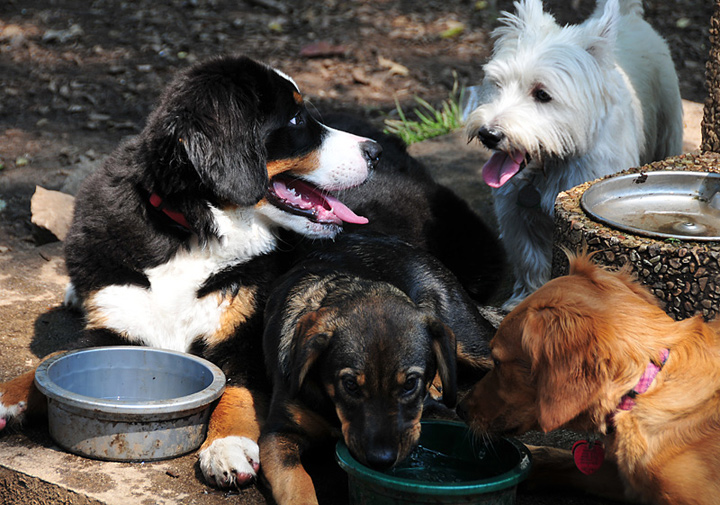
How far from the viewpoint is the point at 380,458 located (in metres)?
2.69

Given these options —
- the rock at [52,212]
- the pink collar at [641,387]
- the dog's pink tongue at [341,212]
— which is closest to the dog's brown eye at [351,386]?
the pink collar at [641,387]

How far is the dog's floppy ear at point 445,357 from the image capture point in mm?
3098

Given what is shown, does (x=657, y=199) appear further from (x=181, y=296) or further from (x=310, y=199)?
(x=181, y=296)

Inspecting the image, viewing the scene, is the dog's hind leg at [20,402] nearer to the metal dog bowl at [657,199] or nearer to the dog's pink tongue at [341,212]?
the dog's pink tongue at [341,212]

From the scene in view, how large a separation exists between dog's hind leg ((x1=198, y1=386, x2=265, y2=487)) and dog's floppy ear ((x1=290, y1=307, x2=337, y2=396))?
0.39 metres

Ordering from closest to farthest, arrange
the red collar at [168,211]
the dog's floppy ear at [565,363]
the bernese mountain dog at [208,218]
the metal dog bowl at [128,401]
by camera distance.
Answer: the dog's floppy ear at [565,363] < the metal dog bowl at [128,401] < the bernese mountain dog at [208,218] < the red collar at [168,211]

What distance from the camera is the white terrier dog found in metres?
4.38

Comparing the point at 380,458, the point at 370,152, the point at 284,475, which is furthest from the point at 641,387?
the point at 370,152

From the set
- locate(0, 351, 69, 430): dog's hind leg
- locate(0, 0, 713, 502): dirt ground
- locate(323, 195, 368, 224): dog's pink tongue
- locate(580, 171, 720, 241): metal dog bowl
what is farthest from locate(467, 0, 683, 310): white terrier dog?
locate(0, 0, 713, 502): dirt ground

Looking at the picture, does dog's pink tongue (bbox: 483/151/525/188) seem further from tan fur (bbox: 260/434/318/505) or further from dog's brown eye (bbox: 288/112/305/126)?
tan fur (bbox: 260/434/318/505)

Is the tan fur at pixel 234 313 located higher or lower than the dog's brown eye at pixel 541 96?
lower

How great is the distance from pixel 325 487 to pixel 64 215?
3203 mm

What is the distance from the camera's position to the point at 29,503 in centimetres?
309

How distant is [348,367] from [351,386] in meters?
0.07
